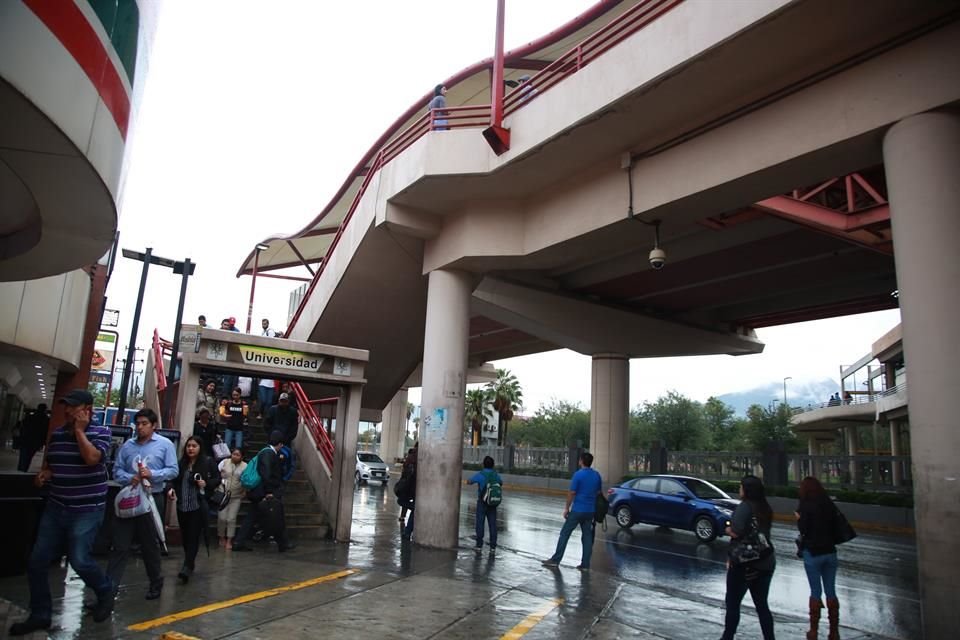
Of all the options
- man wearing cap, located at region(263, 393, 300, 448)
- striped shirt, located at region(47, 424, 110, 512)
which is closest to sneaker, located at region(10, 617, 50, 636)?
striped shirt, located at region(47, 424, 110, 512)

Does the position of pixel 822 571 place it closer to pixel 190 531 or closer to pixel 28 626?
pixel 190 531

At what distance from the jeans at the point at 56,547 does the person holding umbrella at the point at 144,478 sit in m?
0.59

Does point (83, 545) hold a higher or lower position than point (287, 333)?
lower

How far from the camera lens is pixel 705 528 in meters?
14.1

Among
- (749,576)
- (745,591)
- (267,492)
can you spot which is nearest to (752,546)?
(749,576)

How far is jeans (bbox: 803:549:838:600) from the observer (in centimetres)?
638

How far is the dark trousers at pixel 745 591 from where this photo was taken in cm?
581

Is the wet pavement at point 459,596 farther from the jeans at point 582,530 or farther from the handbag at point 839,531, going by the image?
the handbag at point 839,531

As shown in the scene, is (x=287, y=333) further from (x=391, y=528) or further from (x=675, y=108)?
(x=675, y=108)

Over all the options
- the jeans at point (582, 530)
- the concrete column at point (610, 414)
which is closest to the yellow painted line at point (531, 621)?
the jeans at point (582, 530)

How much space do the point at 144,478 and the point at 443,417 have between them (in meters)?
6.62

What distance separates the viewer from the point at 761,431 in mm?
53312

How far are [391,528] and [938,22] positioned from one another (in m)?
12.4

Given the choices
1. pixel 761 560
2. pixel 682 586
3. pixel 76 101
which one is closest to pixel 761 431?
pixel 682 586
